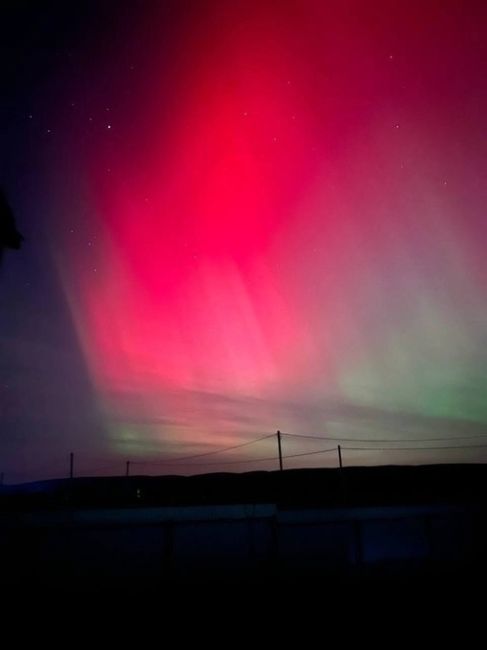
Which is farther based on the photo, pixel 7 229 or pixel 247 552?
pixel 247 552

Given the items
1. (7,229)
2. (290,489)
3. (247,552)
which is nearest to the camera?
(7,229)

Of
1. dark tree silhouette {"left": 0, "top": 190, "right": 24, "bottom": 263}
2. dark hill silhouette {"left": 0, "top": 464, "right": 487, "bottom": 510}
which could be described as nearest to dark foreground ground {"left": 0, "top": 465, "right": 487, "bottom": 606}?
dark tree silhouette {"left": 0, "top": 190, "right": 24, "bottom": 263}

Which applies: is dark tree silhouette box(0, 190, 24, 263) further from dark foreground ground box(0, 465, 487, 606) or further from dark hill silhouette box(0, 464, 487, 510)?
dark hill silhouette box(0, 464, 487, 510)

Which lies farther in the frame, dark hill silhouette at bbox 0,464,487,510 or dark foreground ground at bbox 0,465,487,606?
dark hill silhouette at bbox 0,464,487,510

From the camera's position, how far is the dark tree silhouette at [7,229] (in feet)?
27.1

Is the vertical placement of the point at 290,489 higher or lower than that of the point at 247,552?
higher

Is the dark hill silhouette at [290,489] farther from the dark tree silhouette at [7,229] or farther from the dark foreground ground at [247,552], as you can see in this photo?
the dark tree silhouette at [7,229]

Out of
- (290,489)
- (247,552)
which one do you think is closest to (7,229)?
(247,552)

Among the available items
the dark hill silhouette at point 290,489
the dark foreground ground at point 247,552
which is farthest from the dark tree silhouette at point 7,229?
the dark hill silhouette at point 290,489

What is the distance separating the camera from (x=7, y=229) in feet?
28.1

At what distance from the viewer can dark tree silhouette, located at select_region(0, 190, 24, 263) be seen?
8273 mm

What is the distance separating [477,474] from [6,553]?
212 ft

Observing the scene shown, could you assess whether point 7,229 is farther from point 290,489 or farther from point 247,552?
point 290,489

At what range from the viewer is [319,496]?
171 ft
